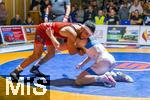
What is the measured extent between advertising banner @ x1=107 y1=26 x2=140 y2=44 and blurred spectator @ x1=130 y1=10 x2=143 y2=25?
119cm

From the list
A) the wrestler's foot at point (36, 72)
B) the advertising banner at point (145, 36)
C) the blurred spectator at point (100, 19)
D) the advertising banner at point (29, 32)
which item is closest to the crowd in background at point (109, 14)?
the blurred spectator at point (100, 19)

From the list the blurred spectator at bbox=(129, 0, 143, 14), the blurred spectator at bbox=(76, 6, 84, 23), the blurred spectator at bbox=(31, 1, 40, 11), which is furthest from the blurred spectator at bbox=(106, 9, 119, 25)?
the blurred spectator at bbox=(31, 1, 40, 11)

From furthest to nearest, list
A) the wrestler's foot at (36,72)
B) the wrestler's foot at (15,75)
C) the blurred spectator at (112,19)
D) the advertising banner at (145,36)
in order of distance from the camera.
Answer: the blurred spectator at (112,19) → the advertising banner at (145,36) → the wrestler's foot at (36,72) → the wrestler's foot at (15,75)

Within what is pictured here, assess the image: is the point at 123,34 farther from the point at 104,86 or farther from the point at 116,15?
the point at 104,86

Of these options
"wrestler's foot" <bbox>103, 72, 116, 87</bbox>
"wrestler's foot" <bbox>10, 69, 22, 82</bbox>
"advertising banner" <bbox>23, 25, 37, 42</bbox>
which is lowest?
"advertising banner" <bbox>23, 25, 37, 42</bbox>

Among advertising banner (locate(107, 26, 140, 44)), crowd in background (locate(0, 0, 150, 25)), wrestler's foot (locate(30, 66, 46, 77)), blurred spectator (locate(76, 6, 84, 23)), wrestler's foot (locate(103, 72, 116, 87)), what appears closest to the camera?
wrestler's foot (locate(103, 72, 116, 87))

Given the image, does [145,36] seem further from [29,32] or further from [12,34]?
[12,34]

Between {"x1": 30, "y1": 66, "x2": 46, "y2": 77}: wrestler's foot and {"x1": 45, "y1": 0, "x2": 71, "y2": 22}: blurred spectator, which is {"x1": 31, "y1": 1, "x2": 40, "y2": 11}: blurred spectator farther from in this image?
{"x1": 30, "y1": 66, "x2": 46, "y2": 77}: wrestler's foot

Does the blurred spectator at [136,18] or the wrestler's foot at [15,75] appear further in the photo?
the blurred spectator at [136,18]

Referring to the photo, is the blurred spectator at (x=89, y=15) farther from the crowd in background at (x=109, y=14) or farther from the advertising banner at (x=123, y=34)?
the advertising banner at (x=123, y=34)

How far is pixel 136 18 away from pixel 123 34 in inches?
60.2

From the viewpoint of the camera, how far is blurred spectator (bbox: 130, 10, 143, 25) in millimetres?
12945

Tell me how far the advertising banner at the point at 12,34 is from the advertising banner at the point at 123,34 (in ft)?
8.83

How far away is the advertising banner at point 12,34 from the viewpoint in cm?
1111
